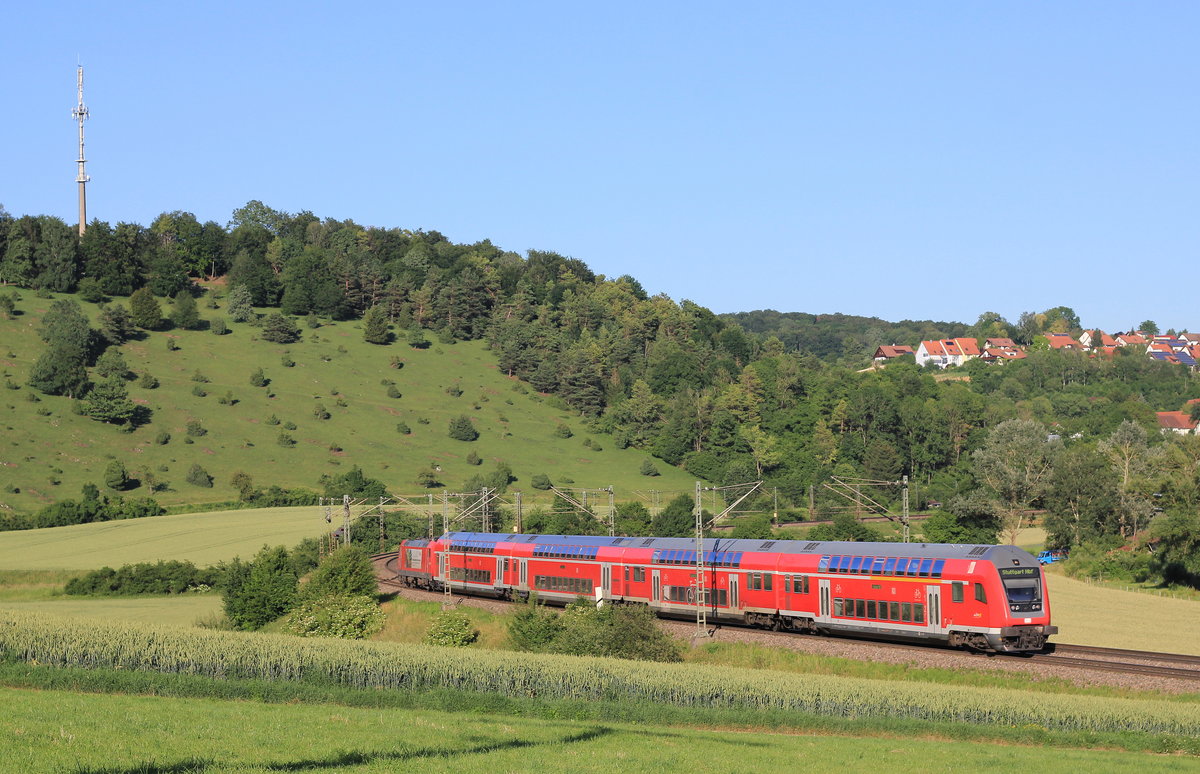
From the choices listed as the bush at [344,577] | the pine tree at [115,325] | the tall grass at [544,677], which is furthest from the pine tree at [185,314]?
the tall grass at [544,677]

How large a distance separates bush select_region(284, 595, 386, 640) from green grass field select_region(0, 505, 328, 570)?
31.2m

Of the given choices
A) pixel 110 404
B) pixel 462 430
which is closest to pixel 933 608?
pixel 110 404

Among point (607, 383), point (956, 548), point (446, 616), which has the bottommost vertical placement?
point (446, 616)

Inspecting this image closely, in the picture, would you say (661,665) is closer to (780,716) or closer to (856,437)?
(780,716)

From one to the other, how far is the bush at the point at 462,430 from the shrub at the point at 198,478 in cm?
3648

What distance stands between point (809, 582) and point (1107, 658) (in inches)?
480

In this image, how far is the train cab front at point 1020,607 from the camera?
44.5 metres

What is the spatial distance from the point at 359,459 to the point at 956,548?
4184 inches

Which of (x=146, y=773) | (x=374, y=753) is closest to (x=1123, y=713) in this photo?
(x=374, y=753)

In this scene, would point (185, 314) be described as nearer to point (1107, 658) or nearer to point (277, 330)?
point (277, 330)

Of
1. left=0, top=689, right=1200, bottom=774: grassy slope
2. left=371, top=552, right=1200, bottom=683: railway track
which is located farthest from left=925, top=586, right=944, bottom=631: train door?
left=0, top=689, right=1200, bottom=774: grassy slope

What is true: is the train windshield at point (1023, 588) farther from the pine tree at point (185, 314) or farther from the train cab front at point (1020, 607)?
the pine tree at point (185, 314)

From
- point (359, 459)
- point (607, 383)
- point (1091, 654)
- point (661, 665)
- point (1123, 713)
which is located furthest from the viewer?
point (607, 383)

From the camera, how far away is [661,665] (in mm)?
41781
